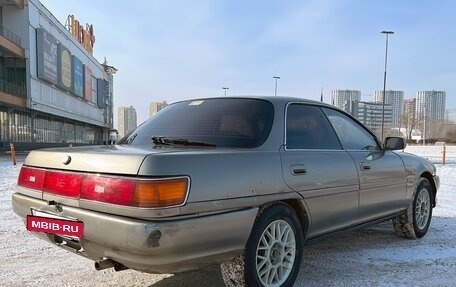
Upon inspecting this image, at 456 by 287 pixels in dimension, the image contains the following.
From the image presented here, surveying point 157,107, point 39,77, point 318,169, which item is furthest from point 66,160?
point 39,77

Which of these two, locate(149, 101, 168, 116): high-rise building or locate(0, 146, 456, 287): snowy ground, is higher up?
locate(149, 101, 168, 116): high-rise building

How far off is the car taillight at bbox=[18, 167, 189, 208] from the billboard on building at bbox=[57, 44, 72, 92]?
4379 cm

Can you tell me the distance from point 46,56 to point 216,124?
3973 cm

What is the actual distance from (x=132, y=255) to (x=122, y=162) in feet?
1.88

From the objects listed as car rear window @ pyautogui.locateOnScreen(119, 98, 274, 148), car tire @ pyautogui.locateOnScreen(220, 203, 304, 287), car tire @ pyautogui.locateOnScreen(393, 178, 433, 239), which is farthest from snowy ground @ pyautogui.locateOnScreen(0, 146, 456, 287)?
car rear window @ pyautogui.locateOnScreen(119, 98, 274, 148)

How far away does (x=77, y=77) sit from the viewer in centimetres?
5134

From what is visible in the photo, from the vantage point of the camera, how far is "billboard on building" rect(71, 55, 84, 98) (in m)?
49.7

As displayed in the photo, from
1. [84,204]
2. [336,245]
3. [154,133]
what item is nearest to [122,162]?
[84,204]

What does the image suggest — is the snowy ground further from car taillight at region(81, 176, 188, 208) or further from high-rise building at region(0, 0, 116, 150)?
high-rise building at region(0, 0, 116, 150)

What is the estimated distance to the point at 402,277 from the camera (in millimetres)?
3766

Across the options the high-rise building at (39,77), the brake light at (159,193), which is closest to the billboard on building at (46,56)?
the high-rise building at (39,77)

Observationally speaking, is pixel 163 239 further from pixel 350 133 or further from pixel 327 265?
pixel 350 133

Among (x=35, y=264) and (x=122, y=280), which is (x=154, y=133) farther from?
(x=35, y=264)

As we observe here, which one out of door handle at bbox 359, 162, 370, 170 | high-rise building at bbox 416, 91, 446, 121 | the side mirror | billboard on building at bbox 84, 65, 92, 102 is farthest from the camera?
Result: high-rise building at bbox 416, 91, 446, 121
